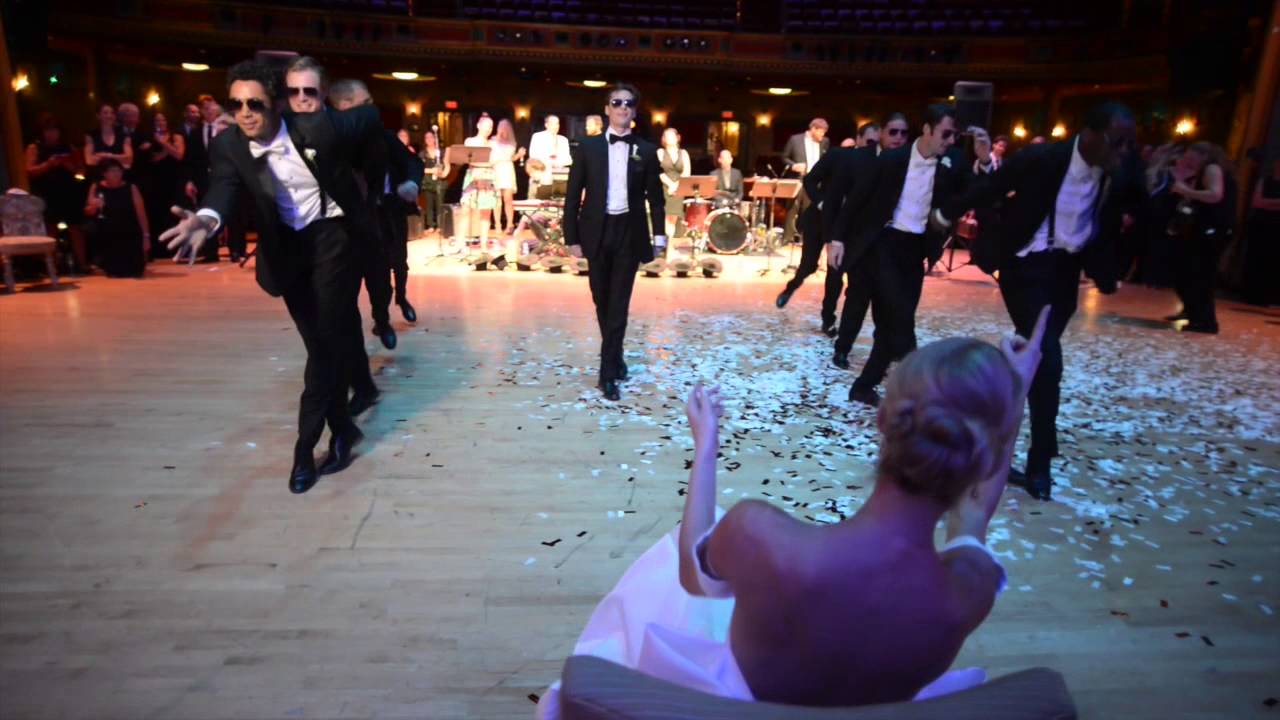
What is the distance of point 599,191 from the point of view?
4430 millimetres

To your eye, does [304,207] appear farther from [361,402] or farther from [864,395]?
[864,395]

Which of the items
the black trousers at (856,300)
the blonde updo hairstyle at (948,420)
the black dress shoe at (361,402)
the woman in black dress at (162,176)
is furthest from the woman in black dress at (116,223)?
the blonde updo hairstyle at (948,420)

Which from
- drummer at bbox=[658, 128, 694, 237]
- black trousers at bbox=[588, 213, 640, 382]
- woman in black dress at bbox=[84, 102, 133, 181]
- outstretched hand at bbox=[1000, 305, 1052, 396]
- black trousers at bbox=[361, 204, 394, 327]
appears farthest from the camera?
drummer at bbox=[658, 128, 694, 237]

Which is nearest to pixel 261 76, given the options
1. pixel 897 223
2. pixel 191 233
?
pixel 191 233

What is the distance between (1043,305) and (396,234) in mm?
4021

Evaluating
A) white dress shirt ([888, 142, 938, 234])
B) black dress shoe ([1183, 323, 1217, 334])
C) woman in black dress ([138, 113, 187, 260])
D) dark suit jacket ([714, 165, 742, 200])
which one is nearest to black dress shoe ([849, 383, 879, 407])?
white dress shirt ([888, 142, 938, 234])

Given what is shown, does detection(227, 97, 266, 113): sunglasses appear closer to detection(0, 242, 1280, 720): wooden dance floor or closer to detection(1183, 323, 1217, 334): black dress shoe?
detection(0, 242, 1280, 720): wooden dance floor

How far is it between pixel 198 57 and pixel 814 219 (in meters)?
13.5

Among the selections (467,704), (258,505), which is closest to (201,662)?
(467,704)

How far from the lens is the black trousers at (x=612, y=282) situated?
4.43 meters

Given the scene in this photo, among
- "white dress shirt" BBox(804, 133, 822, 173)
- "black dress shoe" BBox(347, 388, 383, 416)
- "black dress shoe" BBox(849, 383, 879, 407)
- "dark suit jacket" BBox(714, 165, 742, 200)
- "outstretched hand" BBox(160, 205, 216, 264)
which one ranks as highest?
"white dress shirt" BBox(804, 133, 822, 173)

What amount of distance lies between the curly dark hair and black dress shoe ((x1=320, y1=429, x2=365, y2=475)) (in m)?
1.37

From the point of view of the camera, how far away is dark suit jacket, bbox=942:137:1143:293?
3.17m

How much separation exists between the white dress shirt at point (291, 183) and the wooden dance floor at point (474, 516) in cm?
105
